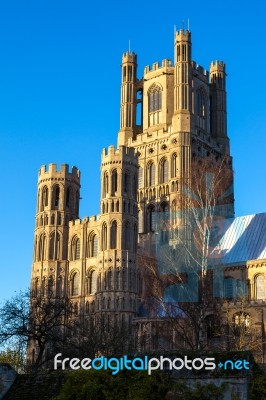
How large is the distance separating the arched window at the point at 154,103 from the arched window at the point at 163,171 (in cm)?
738

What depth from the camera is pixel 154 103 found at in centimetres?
9556

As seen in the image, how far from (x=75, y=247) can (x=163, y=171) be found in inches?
644

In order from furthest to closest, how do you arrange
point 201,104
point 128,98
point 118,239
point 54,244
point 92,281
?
1. point 128,98
2. point 201,104
3. point 54,244
4. point 92,281
5. point 118,239

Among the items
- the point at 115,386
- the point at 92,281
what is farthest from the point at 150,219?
Result: the point at 115,386

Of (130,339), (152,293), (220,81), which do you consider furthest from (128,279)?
(220,81)

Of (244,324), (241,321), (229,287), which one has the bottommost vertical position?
(244,324)

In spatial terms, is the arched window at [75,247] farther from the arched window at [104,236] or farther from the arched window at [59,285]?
the arched window at [104,236]

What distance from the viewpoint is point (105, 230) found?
2869 inches

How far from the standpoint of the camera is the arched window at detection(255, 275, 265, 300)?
64.8 metres

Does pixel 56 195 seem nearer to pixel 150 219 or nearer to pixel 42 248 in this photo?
pixel 42 248

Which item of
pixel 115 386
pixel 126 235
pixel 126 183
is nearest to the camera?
pixel 115 386

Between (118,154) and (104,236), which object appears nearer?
(104,236)

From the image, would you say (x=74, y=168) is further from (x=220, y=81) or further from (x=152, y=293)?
(x=152, y=293)

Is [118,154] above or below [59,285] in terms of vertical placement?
above
